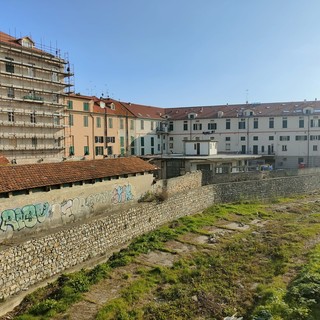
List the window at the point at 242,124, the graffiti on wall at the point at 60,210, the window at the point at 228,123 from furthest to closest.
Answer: the window at the point at 228,123 → the window at the point at 242,124 → the graffiti on wall at the point at 60,210

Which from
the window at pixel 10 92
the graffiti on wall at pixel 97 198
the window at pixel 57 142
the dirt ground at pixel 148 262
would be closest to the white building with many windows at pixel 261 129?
the window at pixel 57 142

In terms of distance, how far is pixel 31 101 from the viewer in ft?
115

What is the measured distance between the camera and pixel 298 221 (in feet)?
87.7

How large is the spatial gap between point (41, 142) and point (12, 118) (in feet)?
14.4

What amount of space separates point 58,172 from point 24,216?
3744mm

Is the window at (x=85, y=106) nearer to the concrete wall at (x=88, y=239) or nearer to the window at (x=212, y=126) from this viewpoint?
the concrete wall at (x=88, y=239)

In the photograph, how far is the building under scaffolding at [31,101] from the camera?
32.7 m

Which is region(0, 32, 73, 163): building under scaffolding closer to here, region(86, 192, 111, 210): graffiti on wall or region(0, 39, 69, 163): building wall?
region(0, 39, 69, 163): building wall

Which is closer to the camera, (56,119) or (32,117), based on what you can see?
(32,117)

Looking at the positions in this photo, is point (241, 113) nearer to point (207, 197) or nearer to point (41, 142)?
point (207, 197)

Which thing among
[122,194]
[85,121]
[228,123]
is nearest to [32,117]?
[85,121]

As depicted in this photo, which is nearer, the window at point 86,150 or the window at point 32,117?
the window at point 32,117

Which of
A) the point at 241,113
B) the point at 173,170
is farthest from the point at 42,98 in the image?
the point at 241,113

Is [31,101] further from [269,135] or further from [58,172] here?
[269,135]
